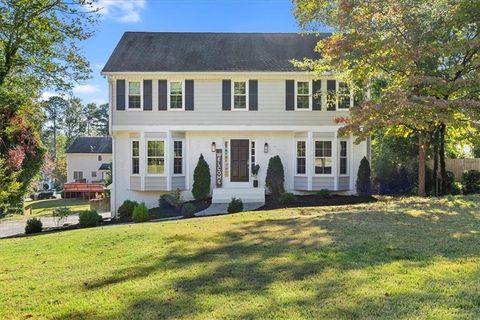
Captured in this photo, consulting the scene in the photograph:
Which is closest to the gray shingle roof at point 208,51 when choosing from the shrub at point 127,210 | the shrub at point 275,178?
the shrub at point 275,178

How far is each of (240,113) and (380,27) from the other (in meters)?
7.41

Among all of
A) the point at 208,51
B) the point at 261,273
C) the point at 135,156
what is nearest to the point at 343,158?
the point at 208,51

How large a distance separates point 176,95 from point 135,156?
10.7 ft

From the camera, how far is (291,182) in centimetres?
1841

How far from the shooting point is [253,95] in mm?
18125

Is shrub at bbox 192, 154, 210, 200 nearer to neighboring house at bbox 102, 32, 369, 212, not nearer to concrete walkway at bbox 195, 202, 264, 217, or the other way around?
neighboring house at bbox 102, 32, 369, 212

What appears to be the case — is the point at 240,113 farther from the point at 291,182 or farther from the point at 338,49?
the point at 338,49

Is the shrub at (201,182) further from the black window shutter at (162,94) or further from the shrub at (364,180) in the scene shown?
the shrub at (364,180)

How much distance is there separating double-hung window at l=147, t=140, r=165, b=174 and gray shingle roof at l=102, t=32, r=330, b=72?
125 inches

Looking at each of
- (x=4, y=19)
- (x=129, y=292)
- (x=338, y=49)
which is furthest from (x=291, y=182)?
(x=129, y=292)

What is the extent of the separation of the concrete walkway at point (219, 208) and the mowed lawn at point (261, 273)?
243 inches

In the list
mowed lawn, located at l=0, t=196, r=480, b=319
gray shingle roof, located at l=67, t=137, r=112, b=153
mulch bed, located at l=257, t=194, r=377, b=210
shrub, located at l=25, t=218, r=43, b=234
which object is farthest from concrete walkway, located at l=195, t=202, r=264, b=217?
gray shingle roof, located at l=67, t=137, r=112, b=153

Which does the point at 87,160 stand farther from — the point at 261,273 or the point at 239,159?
the point at 261,273

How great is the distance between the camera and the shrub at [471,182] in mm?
17812
